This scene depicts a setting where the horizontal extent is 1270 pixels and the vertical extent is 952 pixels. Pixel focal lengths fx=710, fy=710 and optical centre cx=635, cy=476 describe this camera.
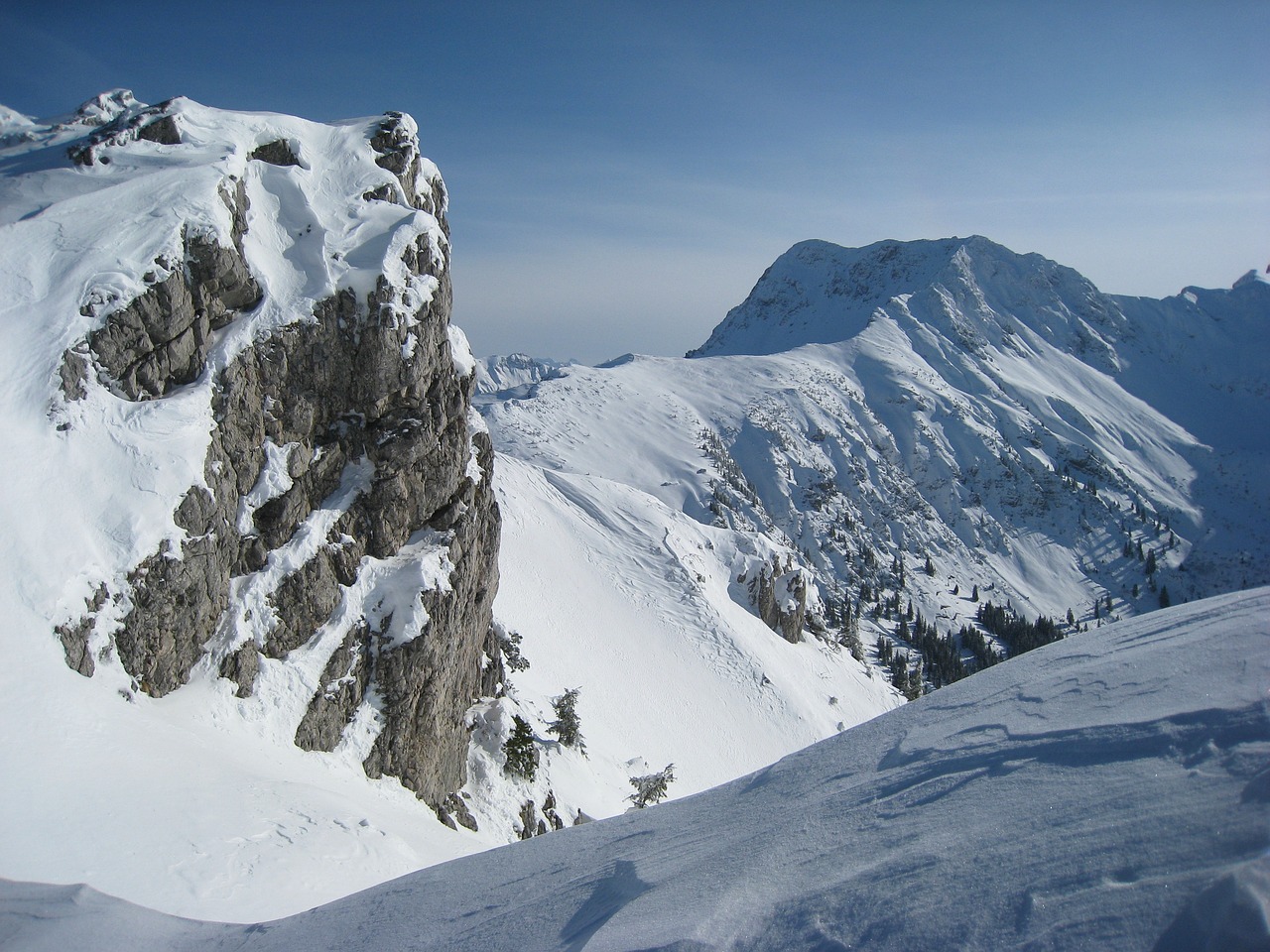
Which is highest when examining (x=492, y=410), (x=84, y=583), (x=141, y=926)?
(x=492, y=410)

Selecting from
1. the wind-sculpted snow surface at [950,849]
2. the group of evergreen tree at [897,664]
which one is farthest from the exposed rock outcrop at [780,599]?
the wind-sculpted snow surface at [950,849]

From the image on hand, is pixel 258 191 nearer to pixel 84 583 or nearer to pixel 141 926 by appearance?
pixel 84 583

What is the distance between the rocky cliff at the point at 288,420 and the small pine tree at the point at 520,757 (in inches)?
78.8

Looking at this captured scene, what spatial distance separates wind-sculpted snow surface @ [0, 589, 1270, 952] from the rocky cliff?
45.9ft

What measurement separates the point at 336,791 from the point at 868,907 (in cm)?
1732

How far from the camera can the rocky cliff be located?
701 inches

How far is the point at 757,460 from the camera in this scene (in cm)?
15225

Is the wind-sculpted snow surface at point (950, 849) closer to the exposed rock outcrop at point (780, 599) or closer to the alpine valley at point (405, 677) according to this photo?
the alpine valley at point (405, 677)

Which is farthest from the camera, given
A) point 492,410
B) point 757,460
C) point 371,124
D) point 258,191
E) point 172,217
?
point 757,460

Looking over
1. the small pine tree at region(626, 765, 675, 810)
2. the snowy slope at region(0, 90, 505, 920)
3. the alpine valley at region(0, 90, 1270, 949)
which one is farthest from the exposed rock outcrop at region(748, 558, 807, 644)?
the snowy slope at region(0, 90, 505, 920)

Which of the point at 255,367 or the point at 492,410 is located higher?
the point at 492,410

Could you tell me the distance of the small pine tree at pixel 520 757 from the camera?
25984mm

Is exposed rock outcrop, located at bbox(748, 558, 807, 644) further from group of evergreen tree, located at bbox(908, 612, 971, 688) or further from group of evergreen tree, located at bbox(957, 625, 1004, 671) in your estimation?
group of evergreen tree, located at bbox(957, 625, 1004, 671)

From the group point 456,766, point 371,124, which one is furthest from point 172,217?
point 456,766
